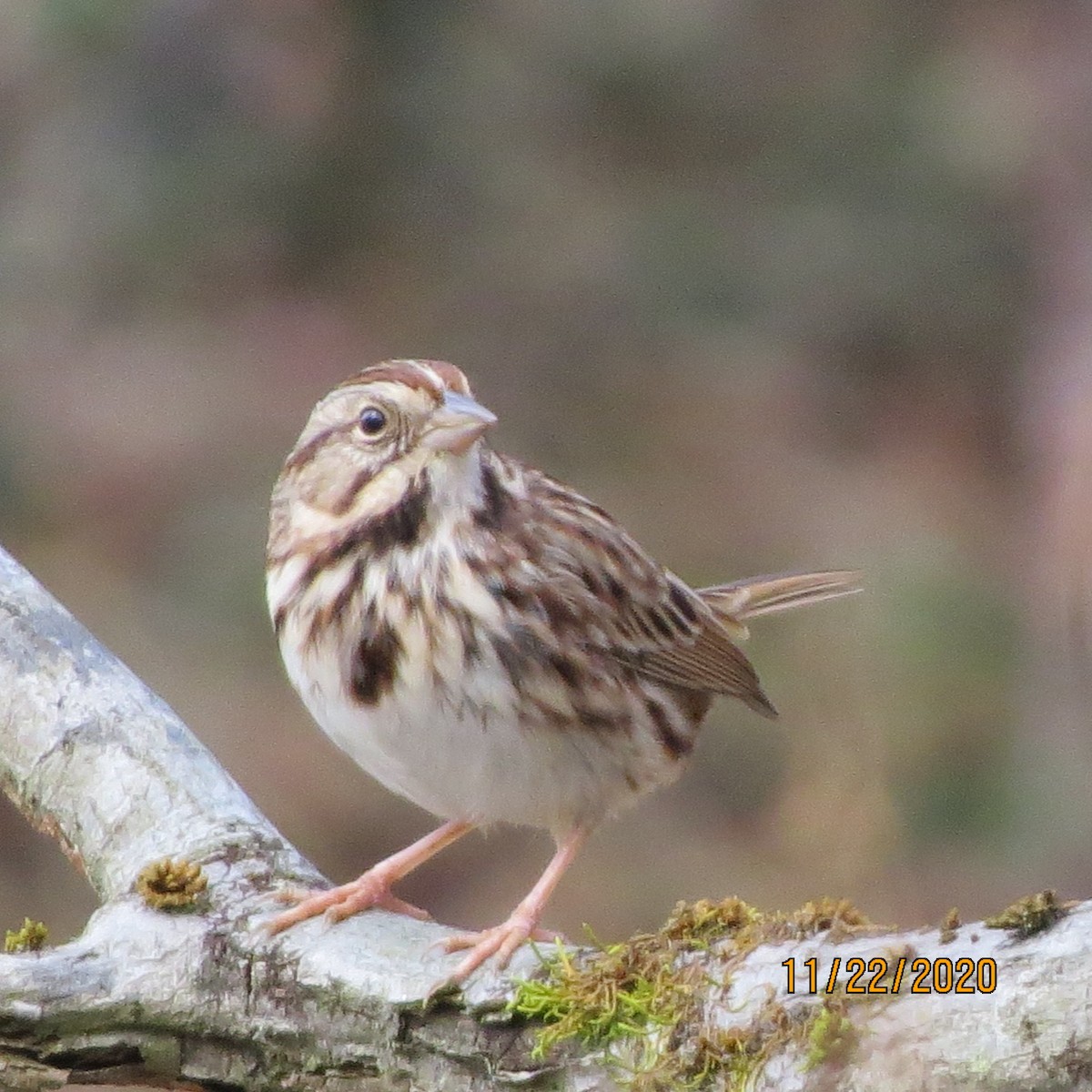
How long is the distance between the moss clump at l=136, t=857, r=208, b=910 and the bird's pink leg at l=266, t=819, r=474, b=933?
0.44 feet

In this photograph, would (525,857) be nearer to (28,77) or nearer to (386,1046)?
(28,77)

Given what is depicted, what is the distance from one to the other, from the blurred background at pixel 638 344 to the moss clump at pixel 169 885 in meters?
2.10

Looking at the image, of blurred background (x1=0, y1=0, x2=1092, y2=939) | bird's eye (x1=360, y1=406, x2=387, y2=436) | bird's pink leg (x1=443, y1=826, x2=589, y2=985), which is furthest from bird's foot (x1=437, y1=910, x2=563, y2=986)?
blurred background (x1=0, y1=0, x2=1092, y2=939)

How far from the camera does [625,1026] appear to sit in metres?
2.47

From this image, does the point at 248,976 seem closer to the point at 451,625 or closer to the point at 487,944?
the point at 487,944

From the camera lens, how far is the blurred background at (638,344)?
5.57 m

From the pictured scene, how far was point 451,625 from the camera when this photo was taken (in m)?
3.15

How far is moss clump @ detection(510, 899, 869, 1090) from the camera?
2.32 m

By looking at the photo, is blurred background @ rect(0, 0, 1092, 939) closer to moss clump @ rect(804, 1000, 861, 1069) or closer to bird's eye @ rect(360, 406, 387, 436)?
bird's eye @ rect(360, 406, 387, 436)

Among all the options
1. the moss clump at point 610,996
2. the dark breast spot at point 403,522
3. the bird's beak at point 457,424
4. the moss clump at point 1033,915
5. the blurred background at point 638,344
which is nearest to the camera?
the moss clump at point 1033,915
